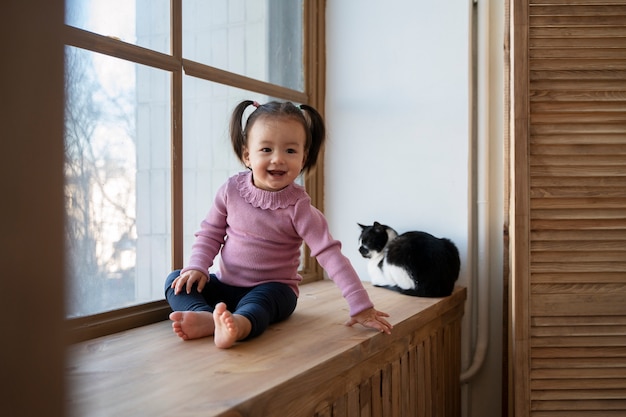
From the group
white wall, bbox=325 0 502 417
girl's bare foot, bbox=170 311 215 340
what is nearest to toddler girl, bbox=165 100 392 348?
girl's bare foot, bbox=170 311 215 340

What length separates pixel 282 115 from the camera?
4.74ft

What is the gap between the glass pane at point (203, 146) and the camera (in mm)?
1630

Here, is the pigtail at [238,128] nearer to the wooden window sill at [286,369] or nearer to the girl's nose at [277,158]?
the girl's nose at [277,158]

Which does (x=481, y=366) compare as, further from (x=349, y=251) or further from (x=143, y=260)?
(x=143, y=260)

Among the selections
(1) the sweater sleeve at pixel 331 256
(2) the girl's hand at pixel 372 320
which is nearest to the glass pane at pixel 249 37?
(1) the sweater sleeve at pixel 331 256

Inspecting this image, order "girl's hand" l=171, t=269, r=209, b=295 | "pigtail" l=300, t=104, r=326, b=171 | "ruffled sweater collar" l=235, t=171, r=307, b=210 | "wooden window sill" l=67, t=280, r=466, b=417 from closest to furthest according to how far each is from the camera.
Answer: "wooden window sill" l=67, t=280, r=466, b=417 < "girl's hand" l=171, t=269, r=209, b=295 < "ruffled sweater collar" l=235, t=171, r=307, b=210 < "pigtail" l=300, t=104, r=326, b=171

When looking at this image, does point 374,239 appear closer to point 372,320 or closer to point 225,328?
point 372,320

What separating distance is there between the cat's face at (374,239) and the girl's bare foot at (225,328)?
3.03ft

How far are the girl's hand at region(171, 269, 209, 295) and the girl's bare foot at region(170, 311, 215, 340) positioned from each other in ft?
0.51

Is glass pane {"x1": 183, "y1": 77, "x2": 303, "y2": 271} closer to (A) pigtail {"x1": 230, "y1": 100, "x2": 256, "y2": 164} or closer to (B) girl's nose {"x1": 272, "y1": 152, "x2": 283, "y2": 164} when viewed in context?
(A) pigtail {"x1": 230, "y1": 100, "x2": 256, "y2": 164}

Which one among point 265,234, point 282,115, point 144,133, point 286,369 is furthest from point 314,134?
point 286,369

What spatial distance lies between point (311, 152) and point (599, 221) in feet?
2.67

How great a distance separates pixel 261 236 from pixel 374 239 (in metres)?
0.63

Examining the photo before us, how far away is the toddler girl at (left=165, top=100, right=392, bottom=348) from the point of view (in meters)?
1.34
